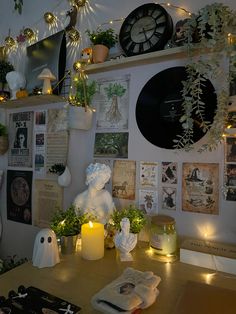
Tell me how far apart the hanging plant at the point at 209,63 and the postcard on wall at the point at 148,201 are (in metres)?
0.28

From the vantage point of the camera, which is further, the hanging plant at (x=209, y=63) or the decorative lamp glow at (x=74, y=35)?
the decorative lamp glow at (x=74, y=35)

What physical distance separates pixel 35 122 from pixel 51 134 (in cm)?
17

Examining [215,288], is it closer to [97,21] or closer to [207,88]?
[207,88]

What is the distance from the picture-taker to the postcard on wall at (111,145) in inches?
45.3

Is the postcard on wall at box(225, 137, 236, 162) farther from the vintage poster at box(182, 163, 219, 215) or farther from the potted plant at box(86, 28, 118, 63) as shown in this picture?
the potted plant at box(86, 28, 118, 63)

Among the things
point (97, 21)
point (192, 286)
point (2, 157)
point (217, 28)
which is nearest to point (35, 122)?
point (2, 157)

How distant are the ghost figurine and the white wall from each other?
40cm

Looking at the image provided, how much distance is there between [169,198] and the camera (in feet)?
3.41

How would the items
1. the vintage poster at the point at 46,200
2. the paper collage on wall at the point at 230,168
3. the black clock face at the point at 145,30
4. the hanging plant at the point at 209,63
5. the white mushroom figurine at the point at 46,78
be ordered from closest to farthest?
the hanging plant at the point at 209,63 < the paper collage on wall at the point at 230,168 < the black clock face at the point at 145,30 < the white mushroom figurine at the point at 46,78 < the vintage poster at the point at 46,200

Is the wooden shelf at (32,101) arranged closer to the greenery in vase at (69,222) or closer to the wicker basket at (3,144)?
the wicker basket at (3,144)

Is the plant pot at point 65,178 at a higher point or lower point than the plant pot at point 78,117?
lower

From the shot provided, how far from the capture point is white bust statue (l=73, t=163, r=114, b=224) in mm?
1005

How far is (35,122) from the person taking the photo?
1.49m

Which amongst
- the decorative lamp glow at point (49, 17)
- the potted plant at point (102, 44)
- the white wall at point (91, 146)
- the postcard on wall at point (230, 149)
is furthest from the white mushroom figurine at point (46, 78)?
the postcard on wall at point (230, 149)
